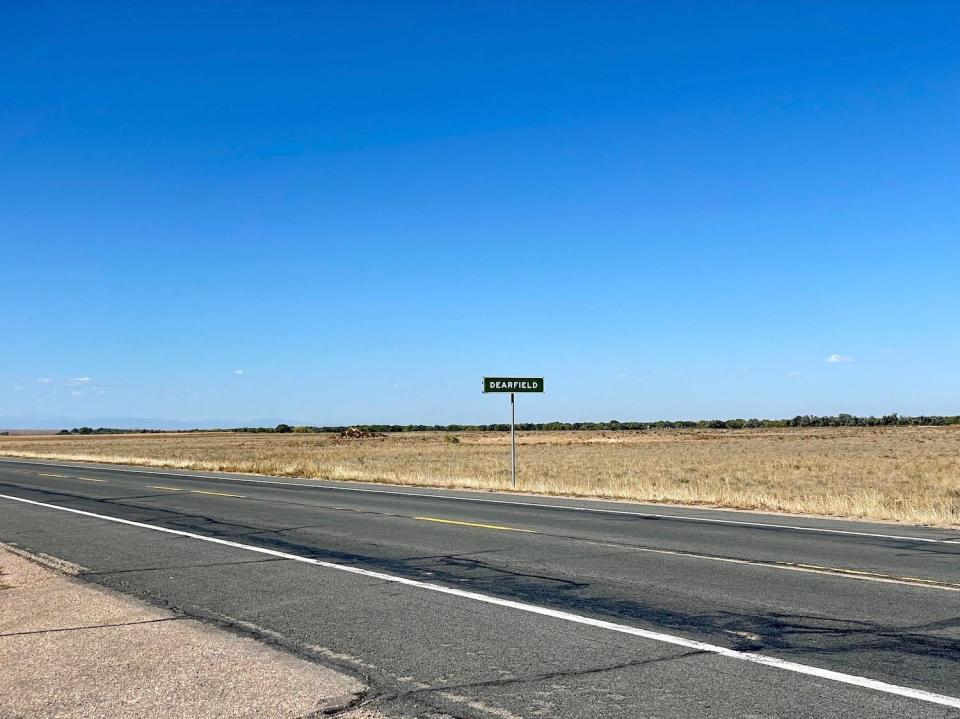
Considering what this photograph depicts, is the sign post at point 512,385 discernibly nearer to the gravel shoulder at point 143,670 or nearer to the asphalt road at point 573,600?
the asphalt road at point 573,600

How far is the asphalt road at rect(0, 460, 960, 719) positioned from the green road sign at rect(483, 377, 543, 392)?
8957mm

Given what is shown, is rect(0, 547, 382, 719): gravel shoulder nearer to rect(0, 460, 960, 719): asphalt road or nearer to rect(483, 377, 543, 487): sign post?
rect(0, 460, 960, 719): asphalt road

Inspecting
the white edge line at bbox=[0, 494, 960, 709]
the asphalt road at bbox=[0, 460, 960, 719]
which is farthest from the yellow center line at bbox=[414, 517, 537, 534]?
the white edge line at bbox=[0, 494, 960, 709]

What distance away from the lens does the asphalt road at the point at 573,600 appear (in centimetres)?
577

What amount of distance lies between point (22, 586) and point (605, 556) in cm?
692

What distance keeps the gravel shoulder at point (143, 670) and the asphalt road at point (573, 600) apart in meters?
0.37

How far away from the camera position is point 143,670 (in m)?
6.24

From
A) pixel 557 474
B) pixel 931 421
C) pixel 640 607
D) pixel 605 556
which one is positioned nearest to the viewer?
pixel 640 607

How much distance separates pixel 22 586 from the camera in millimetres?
9539

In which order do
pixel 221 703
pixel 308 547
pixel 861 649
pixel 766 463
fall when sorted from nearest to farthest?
1. pixel 221 703
2. pixel 861 649
3. pixel 308 547
4. pixel 766 463

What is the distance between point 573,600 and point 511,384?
1817 centimetres

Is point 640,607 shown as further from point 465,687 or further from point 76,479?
point 76,479

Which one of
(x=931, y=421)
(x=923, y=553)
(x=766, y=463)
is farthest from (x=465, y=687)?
(x=931, y=421)

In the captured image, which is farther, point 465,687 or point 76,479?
point 76,479
